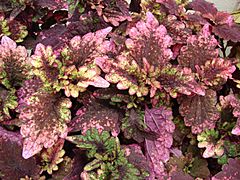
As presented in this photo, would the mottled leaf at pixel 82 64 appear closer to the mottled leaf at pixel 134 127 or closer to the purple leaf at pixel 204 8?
the mottled leaf at pixel 134 127

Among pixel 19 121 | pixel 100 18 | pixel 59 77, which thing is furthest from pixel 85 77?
pixel 100 18

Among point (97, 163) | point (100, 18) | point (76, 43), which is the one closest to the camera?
point (97, 163)

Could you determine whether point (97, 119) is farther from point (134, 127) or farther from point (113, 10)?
point (113, 10)

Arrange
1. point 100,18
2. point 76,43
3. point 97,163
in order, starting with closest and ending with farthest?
point 97,163 < point 76,43 < point 100,18

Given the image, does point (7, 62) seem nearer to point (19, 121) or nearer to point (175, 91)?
point (19, 121)

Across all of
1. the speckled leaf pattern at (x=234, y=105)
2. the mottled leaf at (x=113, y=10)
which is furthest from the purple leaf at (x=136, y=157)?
the mottled leaf at (x=113, y=10)

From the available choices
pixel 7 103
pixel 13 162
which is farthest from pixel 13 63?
pixel 13 162

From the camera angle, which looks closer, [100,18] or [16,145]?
[16,145]

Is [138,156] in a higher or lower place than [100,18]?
lower
